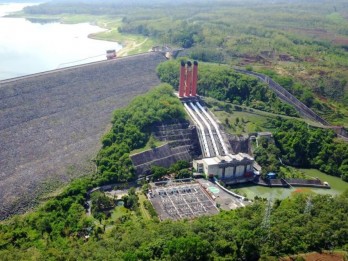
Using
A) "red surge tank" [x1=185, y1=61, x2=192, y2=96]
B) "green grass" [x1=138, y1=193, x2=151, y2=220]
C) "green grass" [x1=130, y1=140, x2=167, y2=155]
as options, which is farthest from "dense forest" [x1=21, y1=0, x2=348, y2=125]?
"green grass" [x1=138, y1=193, x2=151, y2=220]

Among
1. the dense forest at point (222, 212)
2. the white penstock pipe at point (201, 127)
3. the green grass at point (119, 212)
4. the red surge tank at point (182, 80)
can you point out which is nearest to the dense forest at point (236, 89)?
the dense forest at point (222, 212)

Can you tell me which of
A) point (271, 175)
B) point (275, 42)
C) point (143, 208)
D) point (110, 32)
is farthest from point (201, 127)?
point (110, 32)

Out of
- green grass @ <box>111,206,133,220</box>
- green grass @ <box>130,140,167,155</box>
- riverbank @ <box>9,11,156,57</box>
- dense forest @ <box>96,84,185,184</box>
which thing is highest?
dense forest @ <box>96,84,185,184</box>

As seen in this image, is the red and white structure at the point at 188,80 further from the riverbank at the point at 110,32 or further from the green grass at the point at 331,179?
the riverbank at the point at 110,32

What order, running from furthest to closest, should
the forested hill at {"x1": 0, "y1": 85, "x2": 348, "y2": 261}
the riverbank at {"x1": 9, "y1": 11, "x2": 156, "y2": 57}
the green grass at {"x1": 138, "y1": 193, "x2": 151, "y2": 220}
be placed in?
the riverbank at {"x1": 9, "y1": 11, "x2": 156, "y2": 57} < the green grass at {"x1": 138, "y1": 193, "x2": 151, "y2": 220} < the forested hill at {"x1": 0, "y1": 85, "x2": 348, "y2": 261}

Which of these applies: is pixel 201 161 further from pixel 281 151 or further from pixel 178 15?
pixel 178 15

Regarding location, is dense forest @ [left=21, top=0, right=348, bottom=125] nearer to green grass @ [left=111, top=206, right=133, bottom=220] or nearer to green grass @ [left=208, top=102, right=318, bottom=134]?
green grass @ [left=208, top=102, right=318, bottom=134]
